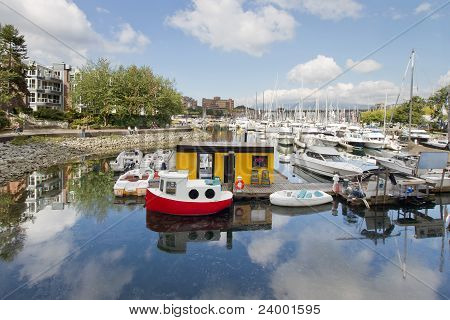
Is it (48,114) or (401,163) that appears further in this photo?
(48,114)

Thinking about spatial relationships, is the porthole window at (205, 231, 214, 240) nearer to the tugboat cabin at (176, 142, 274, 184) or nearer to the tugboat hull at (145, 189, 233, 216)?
the tugboat hull at (145, 189, 233, 216)

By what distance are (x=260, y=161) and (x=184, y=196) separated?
26.1 ft

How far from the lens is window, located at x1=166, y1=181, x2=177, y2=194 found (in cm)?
1938

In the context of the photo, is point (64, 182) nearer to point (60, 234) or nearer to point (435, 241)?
point (60, 234)

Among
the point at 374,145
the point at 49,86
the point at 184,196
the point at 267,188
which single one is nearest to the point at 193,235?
the point at 184,196

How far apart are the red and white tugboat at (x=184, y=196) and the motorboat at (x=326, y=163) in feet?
54.1

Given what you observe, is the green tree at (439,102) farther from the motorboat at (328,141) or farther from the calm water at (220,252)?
the calm water at (220,252)

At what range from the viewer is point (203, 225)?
61.5ft

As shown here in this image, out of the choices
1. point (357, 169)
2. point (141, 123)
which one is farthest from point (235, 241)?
point (141, 123)

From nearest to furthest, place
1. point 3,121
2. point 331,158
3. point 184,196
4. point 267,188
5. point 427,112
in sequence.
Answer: point 184,196 < point 267,188 < point 331,158 < point 3,121 < point 427,112

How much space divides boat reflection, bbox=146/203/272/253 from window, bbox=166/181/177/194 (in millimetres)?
1639

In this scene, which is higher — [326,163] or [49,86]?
[49,86]

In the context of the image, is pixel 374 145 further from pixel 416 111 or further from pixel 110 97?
pixel 110 97

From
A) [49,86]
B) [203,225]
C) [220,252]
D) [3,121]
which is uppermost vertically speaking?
[49,86]
